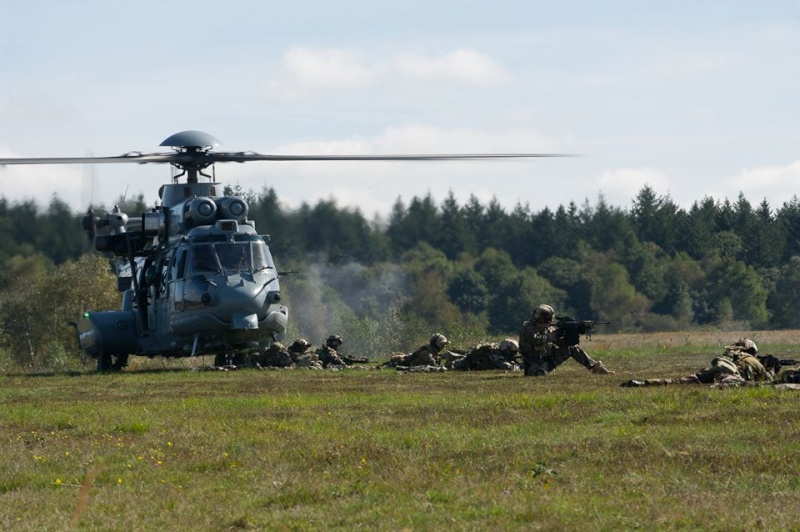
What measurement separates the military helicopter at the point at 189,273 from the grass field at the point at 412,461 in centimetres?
920

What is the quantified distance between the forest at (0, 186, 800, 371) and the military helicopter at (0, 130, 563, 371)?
4153mm

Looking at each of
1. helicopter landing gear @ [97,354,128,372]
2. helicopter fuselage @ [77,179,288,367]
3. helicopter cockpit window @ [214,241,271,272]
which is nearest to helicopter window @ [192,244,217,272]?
helicopter fuselage @ [77,179,288,367]

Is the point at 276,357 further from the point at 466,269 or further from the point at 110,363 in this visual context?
the point at 466,269

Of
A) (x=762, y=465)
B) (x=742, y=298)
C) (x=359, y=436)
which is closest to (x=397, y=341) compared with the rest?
(x=742, y=298)

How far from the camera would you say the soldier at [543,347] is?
26062 millimetres

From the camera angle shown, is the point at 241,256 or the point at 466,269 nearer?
the point at 241,256

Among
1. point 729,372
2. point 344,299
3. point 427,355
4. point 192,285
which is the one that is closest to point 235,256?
point 192,285

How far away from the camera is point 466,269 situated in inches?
Result: 2517

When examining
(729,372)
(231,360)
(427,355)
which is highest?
(729,372)

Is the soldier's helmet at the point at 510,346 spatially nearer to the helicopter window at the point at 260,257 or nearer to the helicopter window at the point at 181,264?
the helicopter window at the point at 260,257

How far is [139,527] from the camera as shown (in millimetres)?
10648

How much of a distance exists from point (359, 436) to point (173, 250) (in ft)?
58.5

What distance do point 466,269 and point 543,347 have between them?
1491 inches

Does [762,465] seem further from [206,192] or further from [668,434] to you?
[206,192]
